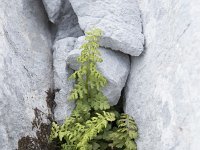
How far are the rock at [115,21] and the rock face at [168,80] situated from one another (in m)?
0.17

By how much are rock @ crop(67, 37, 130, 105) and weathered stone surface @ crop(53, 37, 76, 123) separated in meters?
0.23

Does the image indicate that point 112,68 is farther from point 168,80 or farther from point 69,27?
point 69,27

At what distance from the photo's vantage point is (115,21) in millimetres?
5328

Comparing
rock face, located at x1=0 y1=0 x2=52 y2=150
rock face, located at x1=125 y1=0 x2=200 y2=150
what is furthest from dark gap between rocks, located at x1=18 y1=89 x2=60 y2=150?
rock face, located at x1=125 y1=0 x2=200 y2=150

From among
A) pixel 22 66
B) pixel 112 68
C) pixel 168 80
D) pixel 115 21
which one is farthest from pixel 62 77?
pixel 168 80

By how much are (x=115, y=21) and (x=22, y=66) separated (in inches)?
61.9

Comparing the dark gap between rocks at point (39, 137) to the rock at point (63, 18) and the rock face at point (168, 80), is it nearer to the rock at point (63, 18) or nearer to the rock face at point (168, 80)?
the rock face at point (168, 80)

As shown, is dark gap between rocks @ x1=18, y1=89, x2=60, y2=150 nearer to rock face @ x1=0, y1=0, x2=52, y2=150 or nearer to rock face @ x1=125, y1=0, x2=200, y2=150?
rock face @ x1=0, y1=0, x2=52, y2=150

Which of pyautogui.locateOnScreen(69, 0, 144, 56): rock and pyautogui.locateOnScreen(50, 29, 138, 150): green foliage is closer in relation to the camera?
pyautogui.locateOnScreen(50, 29, 138, 150): green foliage

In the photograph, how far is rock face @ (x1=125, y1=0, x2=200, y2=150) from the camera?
3.73 m

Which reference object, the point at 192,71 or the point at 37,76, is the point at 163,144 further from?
the point at 37,76

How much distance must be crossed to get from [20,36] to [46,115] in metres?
1.30

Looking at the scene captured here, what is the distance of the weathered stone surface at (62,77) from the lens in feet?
17.1

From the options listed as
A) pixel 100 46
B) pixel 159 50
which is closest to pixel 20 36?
pixel 100 46
